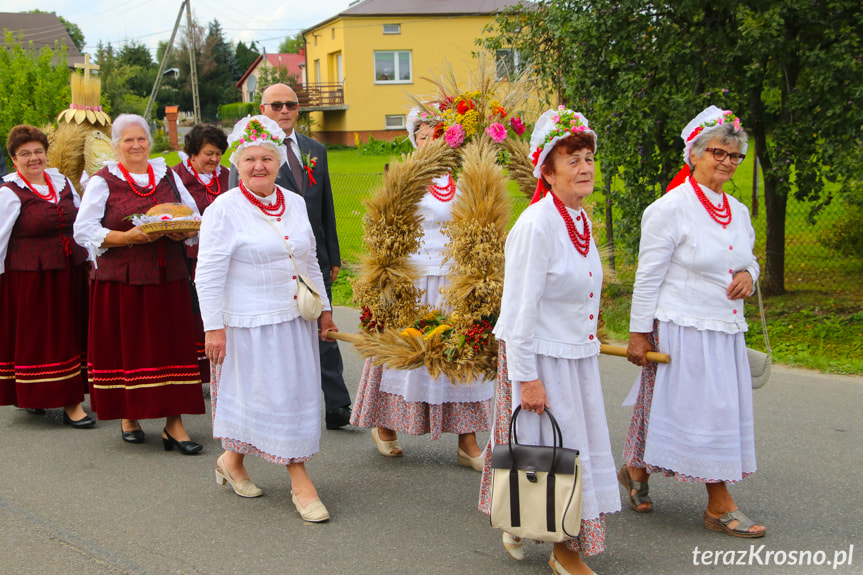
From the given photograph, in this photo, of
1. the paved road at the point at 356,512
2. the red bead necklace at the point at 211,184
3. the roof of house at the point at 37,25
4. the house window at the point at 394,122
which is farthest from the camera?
the roof of house at the point at 37,25

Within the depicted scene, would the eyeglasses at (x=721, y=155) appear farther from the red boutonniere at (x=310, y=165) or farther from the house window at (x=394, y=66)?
the house window at (x=394, y=66)

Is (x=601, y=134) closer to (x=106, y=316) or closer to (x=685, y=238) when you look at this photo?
(x=685, y=238)

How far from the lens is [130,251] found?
5.62 meters

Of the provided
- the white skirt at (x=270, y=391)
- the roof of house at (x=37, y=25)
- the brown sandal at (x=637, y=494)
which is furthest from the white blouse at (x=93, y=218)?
the roof of house at (x=37, y=25)

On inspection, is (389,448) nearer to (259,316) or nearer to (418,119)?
(259,316)

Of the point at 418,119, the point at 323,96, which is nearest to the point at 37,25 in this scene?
the point at 323,96

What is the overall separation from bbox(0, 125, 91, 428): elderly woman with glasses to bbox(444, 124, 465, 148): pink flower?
3208 mm

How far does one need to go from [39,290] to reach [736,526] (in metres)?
5.03

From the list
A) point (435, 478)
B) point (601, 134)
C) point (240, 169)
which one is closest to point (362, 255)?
point (240, 169)

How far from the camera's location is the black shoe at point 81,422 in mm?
6281

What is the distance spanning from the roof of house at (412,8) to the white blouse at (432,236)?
1263 inches

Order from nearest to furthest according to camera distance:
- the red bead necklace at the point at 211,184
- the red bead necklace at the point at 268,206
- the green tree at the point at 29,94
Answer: the red bead necklace at the point at 268,206
the red bead necklace at the point at 211,184
the green tree at the point at 29,94

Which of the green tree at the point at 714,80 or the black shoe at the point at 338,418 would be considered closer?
the black shoe at the point at 338,418

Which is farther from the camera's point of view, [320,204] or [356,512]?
[320,204]
